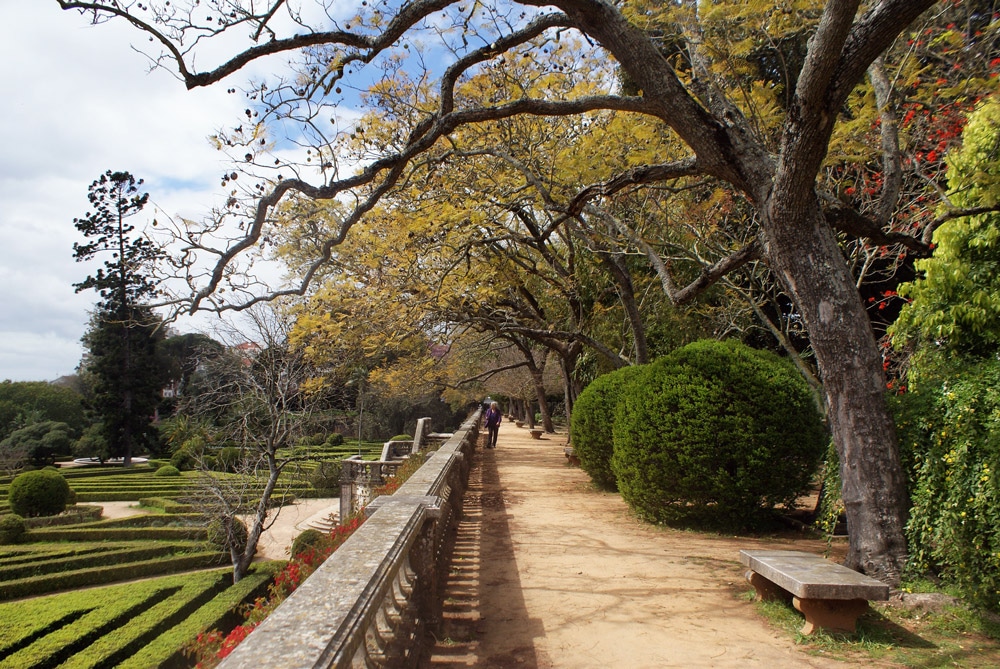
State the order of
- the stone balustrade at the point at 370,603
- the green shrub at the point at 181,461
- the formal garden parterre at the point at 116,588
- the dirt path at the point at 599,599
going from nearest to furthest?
the stone balustrade at the point at 370,603 < the dirt path at the point at 599,599 < the formal garden parterre at the point at 116,588 < the green shrub at the point at 181,461

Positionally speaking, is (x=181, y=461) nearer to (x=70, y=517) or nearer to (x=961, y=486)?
(x=70, y=517)

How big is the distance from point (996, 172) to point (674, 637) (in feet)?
20.7

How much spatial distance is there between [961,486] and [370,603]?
4.01 meters

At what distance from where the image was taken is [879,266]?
15.1m

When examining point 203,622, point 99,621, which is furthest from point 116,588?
point 203,622

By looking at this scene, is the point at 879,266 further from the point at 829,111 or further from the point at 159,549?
the point at 159,549

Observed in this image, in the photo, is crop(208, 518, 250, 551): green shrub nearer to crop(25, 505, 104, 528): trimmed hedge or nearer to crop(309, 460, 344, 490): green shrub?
crop(25, 505, 104, 528): trimmed hedge

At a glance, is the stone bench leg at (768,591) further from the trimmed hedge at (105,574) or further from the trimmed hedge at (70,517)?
the trimmed hedge at (70,517)

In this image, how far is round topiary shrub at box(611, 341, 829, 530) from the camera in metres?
7.70

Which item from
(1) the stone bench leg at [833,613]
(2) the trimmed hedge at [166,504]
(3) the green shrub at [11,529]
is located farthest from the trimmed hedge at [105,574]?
(1) the stone bench leg at [833,613]

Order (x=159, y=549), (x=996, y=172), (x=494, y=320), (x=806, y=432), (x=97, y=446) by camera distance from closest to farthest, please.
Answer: (x=996, y=172)
(x=806, y=432)
(x=494, y=320)
(x=159, y=549)
(x=97, y=446)

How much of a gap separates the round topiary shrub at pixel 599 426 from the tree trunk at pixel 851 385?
6.28 m

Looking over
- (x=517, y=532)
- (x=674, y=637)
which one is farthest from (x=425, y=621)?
(x=517, y=532)

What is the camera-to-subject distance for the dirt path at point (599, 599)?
430 cm
